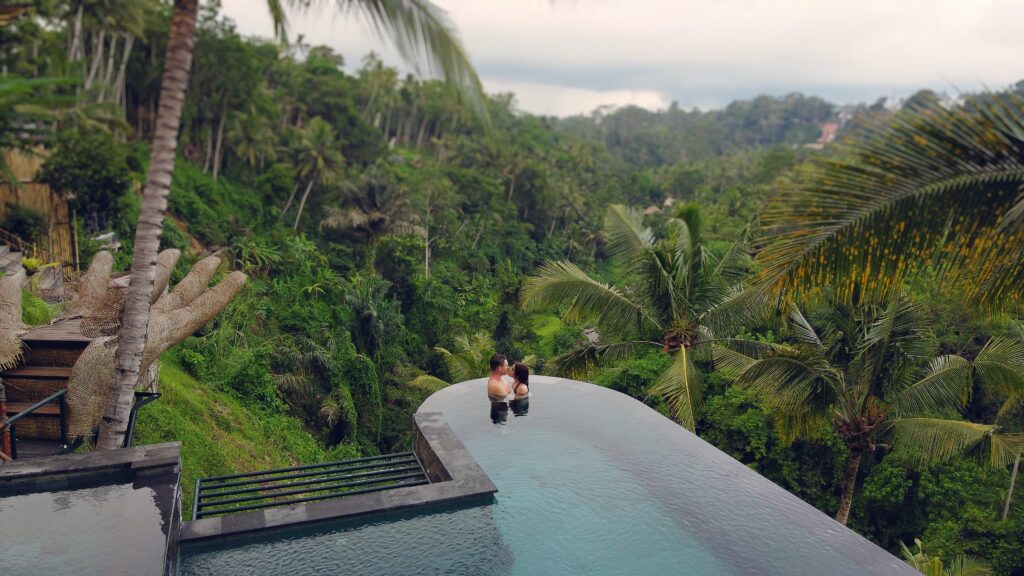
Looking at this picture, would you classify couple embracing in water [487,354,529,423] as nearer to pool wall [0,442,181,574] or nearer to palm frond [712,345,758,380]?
palm frond [712,345,758,380]

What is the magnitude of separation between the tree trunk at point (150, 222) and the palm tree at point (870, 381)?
25.9ft

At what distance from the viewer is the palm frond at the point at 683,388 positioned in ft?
33.2

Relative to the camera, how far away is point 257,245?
29.6 m

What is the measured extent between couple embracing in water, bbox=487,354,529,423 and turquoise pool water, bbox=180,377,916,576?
109 cm

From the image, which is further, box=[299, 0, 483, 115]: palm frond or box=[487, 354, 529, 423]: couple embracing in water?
box=[487, 354, 529, 423]: couple embracing in water

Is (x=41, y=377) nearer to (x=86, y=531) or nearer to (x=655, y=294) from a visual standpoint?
(x=86, y=531)

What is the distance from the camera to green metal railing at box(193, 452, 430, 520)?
6.46m

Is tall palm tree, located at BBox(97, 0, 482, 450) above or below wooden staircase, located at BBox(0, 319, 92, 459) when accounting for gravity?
above

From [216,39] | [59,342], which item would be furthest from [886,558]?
[216,39]

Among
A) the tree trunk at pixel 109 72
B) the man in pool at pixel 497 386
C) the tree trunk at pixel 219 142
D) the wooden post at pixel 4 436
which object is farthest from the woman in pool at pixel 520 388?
the tree trunk at pixel 219 142

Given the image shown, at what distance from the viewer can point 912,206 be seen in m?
3.89

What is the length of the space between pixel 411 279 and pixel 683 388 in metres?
23.1

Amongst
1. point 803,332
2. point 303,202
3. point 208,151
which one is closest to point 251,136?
point 208,151

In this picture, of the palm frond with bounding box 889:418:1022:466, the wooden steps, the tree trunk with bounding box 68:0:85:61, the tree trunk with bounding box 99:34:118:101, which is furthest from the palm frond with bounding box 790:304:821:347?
the tree trunk with bounding box 99:34:118:101
